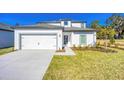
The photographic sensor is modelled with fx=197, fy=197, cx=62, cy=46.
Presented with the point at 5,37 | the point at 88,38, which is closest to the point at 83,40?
the point at 88,38

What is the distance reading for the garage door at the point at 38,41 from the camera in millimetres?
21703

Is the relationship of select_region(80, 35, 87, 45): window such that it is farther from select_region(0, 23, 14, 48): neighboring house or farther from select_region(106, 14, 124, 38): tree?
select_region(106, 14, 124, 38): tree

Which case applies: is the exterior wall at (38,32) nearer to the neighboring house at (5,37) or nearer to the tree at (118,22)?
the neighboring house at (5,37)

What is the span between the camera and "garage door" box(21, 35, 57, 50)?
21.7m

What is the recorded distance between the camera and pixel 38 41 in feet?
71.4

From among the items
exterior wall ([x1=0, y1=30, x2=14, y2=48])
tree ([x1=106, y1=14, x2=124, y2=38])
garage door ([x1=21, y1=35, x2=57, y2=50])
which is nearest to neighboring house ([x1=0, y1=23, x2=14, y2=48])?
exterior wall ([x1=0, y1=30, x2=14, y2=48])

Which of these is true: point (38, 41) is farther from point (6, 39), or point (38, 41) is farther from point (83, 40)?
point (6, 39)

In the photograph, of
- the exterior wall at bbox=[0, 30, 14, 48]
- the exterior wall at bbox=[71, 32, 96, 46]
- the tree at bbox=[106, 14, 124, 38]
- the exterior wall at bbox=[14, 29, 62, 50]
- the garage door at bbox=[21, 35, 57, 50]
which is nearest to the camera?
the exterior wall at bbox=[14, 29, 62, 50]

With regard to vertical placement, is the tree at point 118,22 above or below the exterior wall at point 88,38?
above

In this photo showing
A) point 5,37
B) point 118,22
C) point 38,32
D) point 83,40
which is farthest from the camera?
point 118,22

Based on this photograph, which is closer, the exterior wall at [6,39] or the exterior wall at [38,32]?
the exterior wall at [38,32]

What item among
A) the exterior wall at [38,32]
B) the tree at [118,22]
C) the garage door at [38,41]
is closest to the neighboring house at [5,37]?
the exterior wall at [38,32]

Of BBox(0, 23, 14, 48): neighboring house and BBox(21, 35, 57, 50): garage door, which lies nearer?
BBox(21, 35, 57, 50): garage door
